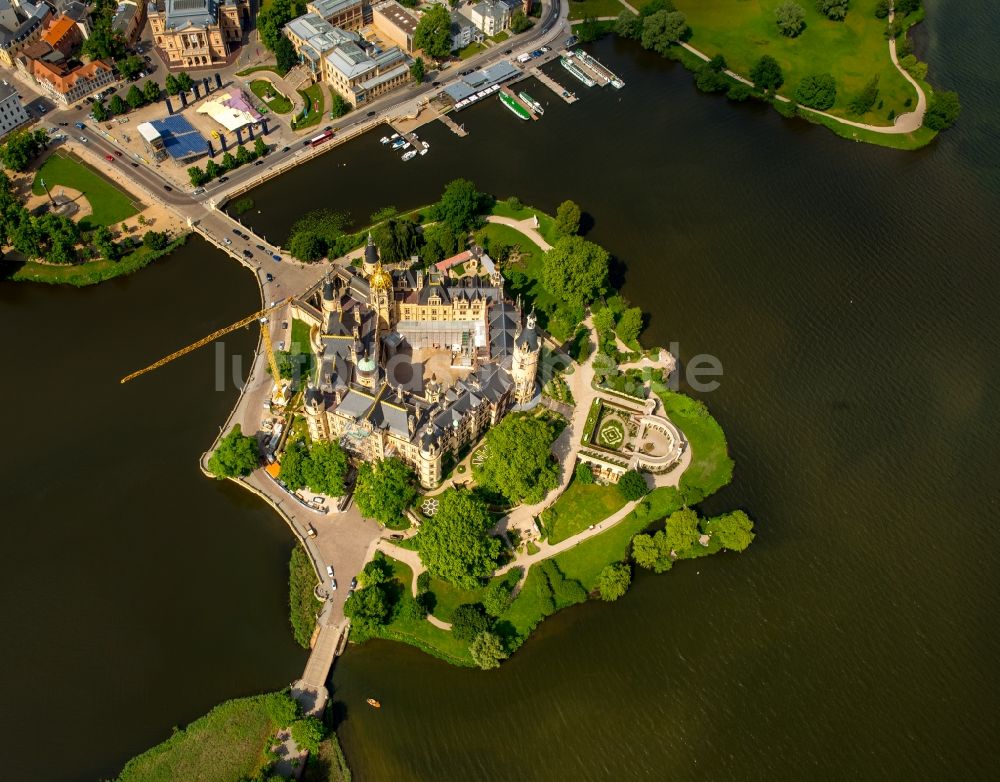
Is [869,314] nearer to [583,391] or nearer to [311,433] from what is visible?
[583,391]

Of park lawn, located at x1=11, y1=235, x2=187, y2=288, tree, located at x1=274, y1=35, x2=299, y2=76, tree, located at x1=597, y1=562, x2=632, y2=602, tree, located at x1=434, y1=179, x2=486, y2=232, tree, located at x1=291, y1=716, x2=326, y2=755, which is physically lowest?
tree, located at x1=291, y1=716, x2=326, y2=755

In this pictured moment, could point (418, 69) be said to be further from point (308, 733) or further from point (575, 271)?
point (308, 733)

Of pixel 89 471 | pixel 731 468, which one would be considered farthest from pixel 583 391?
pixel 89 471

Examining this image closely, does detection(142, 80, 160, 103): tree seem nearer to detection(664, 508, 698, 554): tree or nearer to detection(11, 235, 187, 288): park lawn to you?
detection(11, 235, 187, 288): park lawn

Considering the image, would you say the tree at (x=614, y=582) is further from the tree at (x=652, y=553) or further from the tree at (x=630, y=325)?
the tree at (x=630, y=325)

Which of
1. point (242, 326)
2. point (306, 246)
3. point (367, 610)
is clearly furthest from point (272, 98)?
point (367, 610)

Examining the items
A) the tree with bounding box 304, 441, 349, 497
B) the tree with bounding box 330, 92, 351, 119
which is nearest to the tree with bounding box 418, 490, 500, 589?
the tree with bounding box 304, 441, 349, 497

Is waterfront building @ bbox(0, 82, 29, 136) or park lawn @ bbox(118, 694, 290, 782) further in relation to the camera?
waterfront building @ bbox(0, 82, 29, 136)
